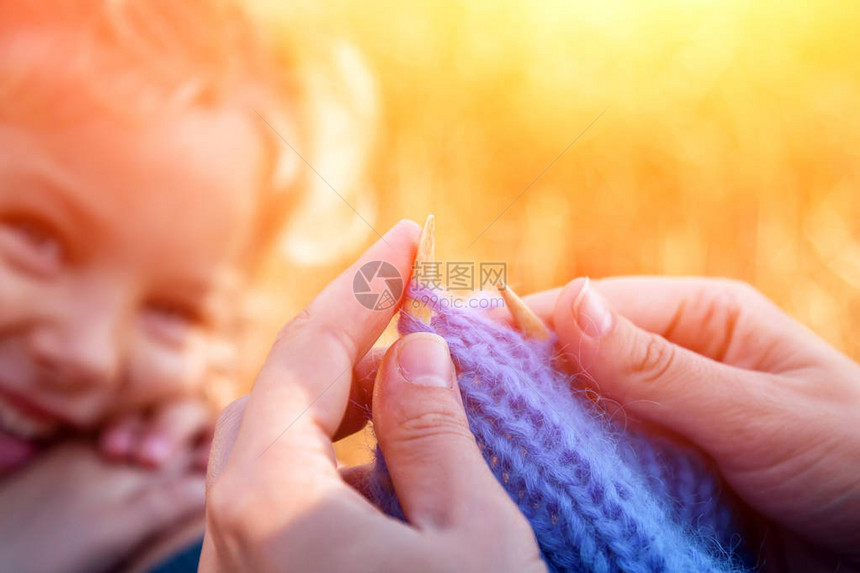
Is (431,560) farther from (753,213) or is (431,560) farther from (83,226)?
(753,213)

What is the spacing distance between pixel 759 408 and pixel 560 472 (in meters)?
0.31

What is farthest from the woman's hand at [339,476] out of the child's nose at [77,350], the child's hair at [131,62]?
the child's hair at [131,62]

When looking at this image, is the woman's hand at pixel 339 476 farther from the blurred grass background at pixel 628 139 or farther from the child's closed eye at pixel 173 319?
the blurred grass background at pixel 628 139

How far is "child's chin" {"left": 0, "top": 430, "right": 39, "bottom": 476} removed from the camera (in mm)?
1168

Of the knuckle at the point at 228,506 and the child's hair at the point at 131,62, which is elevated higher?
the child's hair at the point at 131,62

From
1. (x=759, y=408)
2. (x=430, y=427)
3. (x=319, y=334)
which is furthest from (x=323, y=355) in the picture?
(x=759, y=408)

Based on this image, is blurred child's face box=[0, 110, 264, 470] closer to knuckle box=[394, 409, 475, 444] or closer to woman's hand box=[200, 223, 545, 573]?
woman's hand box=[200, 223, 545, 573]

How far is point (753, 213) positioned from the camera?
1.67 meters

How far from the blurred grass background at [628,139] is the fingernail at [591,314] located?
865mm

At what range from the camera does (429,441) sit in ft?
1.59

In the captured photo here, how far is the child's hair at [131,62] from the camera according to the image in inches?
41.2

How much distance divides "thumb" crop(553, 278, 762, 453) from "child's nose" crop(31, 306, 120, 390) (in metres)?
0.95

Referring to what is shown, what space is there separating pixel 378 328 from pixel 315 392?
11cm

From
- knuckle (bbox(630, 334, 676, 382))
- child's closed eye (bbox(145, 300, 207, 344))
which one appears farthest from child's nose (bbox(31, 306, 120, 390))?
knuckle (bbox(630, 334, 676, 382))
